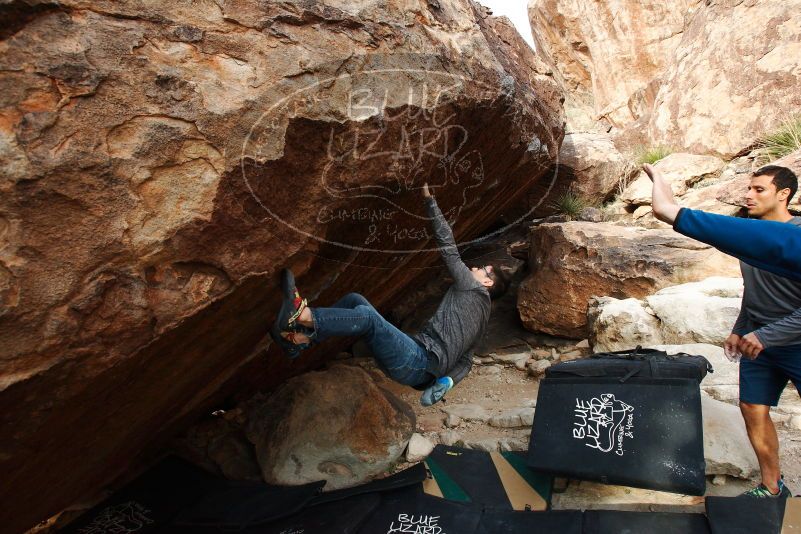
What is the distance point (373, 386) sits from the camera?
13.1ft

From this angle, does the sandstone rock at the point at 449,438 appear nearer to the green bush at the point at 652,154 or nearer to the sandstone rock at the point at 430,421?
the sandstone rock at the point at 430,421

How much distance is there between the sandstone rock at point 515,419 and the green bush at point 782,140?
16.1 feet

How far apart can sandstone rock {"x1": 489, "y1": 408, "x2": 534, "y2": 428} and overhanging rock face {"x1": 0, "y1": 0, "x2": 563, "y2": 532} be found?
178 cm

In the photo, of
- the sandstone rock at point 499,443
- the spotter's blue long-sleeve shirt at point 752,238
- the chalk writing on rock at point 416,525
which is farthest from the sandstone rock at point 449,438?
the spotter's blue long-sleeve shirt at point 752,238

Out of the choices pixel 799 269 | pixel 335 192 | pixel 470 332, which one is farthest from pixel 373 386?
pixel 799 269

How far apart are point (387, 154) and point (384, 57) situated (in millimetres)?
487

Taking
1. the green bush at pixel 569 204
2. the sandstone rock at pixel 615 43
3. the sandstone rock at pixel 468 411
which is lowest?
the sandstone rock at pixel 468 411

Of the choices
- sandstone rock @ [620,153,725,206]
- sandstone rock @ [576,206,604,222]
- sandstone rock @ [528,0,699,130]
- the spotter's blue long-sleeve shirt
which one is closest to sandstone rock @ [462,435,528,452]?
the spotter's blue long-sleeve shirt

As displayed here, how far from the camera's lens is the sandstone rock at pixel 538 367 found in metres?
5.03

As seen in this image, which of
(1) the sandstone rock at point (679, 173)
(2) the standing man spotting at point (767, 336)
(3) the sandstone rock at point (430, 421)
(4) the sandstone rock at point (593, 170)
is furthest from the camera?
(4) the sandstone rock at point (593, 170)

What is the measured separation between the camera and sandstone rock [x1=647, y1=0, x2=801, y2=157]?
6.82 m

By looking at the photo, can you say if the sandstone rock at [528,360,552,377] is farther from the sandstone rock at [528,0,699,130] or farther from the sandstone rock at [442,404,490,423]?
the sandstone rock at [528,0,699,130]

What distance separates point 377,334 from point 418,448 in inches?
60.6

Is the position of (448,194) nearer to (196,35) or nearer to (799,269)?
(196,35)
